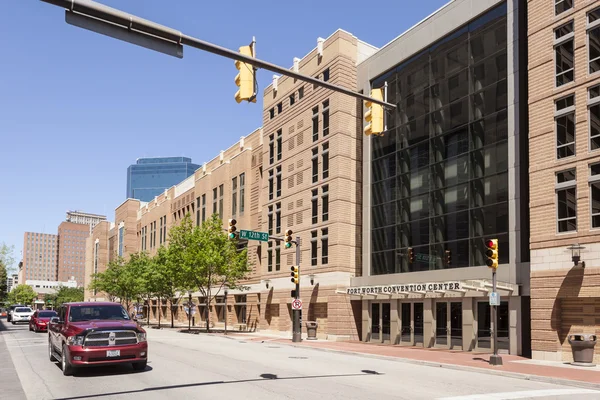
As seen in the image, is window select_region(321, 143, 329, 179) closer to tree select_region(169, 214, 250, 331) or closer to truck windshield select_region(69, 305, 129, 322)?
tree select_region(169, 214, 250, 331)

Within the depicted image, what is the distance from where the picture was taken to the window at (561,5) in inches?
991

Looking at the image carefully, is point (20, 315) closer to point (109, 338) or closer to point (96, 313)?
point (96, 313)

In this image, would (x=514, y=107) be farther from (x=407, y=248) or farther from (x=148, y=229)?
(x=148, y=229)

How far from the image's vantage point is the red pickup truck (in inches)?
597

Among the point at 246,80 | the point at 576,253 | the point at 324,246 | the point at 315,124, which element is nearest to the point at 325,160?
the point at 315,124

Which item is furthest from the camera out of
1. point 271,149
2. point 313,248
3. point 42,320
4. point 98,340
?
point 271,149

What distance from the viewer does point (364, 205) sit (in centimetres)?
3903

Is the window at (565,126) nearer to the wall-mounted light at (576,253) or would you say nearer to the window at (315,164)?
the wall-mounted light at (576,253)

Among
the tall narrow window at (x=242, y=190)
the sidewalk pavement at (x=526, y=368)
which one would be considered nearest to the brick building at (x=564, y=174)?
the sidewalk pavement at (x=526, y=368)

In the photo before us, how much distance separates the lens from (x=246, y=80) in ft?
36.4

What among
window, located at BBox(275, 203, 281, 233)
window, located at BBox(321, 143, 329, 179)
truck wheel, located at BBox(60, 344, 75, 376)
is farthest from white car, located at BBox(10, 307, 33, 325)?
truck wheel, located at BBox(60, 344, 75, 376)

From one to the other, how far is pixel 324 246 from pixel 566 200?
62.1 ft

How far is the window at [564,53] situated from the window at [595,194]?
4.02 m

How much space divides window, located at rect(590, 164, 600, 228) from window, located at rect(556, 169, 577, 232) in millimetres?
711
